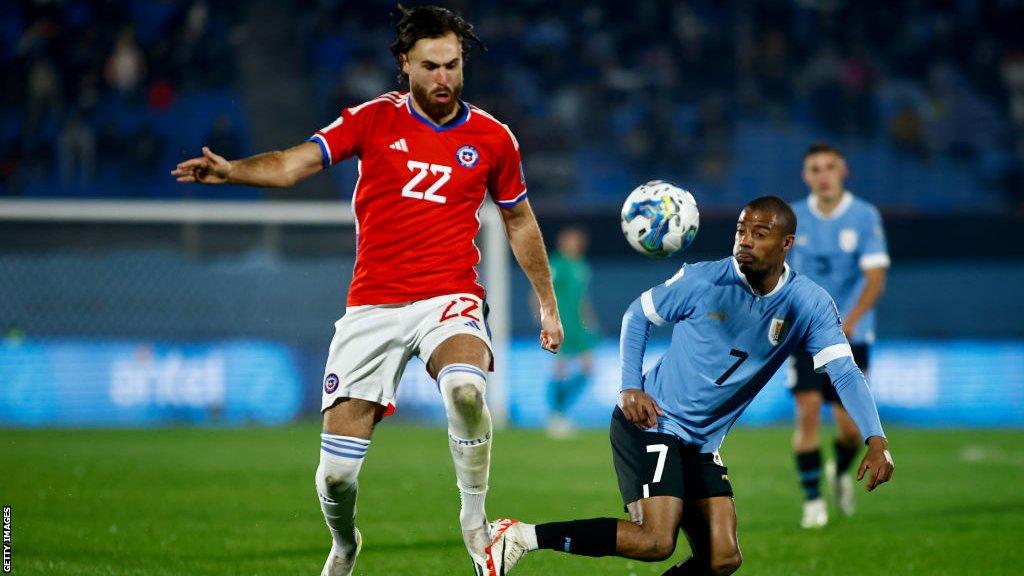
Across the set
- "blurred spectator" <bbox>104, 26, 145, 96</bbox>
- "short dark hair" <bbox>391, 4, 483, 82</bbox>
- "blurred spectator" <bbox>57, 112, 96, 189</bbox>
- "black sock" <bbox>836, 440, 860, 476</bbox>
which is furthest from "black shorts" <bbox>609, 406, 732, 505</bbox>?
"blurred spectator" <bbox>104, 26, 145, 96</bbox>

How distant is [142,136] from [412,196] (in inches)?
640

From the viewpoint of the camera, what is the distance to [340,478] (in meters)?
5.60

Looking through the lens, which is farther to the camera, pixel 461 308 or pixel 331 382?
pixel 461 308

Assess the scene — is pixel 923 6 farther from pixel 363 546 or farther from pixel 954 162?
pixel 363 546

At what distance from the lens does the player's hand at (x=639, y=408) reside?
17.8 feet

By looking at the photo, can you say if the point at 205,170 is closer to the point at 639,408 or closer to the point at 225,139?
the point at 639,408

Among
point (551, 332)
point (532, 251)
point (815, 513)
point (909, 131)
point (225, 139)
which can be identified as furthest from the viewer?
point (909, 131)

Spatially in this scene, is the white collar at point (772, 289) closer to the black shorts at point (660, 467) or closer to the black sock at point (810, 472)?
the black shorts at point (660, 467)

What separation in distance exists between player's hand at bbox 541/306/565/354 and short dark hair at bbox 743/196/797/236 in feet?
3.68

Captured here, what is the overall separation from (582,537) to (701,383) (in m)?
0.84

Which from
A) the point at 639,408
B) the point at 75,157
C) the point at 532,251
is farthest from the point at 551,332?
the point at 75,157

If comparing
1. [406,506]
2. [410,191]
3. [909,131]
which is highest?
[909,131]

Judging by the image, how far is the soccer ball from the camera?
19.4ft

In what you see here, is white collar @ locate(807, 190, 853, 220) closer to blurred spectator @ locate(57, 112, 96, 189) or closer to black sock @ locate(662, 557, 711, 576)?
black sock @ locate(662, 557, 711, 576)
